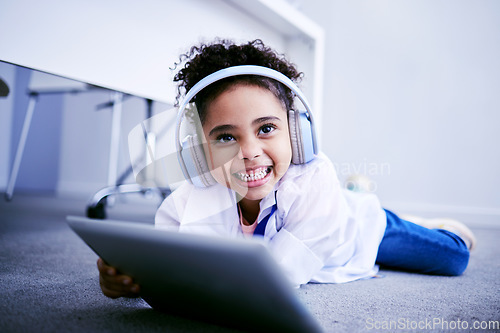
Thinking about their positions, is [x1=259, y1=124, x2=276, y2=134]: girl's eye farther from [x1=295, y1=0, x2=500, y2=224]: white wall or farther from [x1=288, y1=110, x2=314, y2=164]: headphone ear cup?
[x1=295, y1=0, x2=500, y2=224]: white wall

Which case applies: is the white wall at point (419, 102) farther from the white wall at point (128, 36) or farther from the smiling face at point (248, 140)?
the smiling face at point (248, 140)

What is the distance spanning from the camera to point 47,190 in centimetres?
325

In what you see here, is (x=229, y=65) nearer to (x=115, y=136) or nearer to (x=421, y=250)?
(x=421, y=250)

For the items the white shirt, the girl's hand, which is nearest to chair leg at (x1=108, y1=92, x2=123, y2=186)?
the white shirt

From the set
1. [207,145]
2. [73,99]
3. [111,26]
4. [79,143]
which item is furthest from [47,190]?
[207,145]

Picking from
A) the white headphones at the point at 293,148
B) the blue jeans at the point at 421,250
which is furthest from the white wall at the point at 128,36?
the blue jeans at the point at 421,250

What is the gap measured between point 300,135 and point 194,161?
226 mm

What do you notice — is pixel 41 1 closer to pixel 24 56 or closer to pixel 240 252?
pixel 24 56

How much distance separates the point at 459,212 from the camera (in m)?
2.08

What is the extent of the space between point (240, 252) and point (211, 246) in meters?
0.03

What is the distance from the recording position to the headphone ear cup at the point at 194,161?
748 millimetres

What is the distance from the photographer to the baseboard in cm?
202

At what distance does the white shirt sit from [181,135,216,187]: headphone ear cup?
0.05 metres

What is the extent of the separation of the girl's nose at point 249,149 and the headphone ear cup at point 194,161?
3.4 inches
